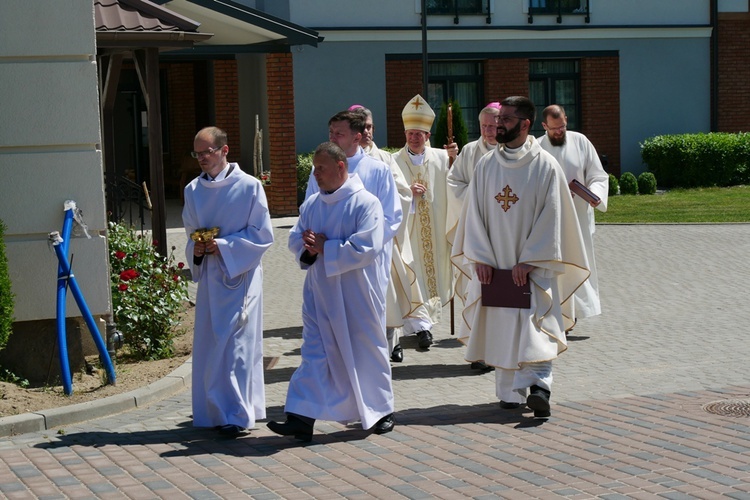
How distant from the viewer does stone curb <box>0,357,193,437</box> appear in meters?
7.87

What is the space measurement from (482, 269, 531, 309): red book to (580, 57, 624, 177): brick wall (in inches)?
829

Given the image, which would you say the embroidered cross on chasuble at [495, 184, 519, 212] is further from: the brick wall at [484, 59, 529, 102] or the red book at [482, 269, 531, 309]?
the brick wall at [484, 59, 529, 102]

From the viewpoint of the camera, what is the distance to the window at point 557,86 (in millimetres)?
28750

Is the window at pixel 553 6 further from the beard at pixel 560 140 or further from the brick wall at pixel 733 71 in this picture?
the beard at pixel 560 140

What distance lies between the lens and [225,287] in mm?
7801

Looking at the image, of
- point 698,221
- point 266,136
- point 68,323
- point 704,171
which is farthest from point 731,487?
point 704,171

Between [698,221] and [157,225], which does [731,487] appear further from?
[698,221]

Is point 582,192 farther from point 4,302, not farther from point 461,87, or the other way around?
point 461,87

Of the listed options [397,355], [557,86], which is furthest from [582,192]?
[557,86]

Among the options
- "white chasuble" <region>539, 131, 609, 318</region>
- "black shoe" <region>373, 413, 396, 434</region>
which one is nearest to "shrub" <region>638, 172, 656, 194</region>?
"white chasuble" <region>539, 131, 609, 318</region>

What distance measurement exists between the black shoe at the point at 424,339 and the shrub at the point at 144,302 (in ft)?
6.76

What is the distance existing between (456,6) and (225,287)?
2069cm

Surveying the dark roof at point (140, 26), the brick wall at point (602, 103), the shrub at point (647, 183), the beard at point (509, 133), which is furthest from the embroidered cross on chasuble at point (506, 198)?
the brick wall at point (602, 103)

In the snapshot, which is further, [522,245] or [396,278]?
[396,278]
